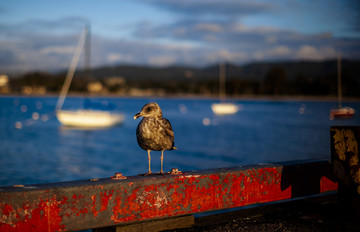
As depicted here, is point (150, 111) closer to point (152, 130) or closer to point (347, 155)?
point (152, 130)

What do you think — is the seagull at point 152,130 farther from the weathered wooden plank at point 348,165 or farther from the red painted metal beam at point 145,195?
the weathered wooden plank at point 348,165

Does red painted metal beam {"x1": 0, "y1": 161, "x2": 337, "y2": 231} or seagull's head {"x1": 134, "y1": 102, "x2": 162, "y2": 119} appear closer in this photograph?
red painted metal beam {"x1": 0, "y1": 161, "x2": 337, "y2": 231}

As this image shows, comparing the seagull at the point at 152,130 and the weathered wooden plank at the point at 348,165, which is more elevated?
the seagull at the point at 152,130

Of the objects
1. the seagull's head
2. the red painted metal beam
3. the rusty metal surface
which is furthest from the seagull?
the rusty metal surface

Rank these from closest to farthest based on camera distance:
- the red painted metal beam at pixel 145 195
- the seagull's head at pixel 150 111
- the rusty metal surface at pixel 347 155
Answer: the red painted metal beam at pixel 145 195 → the rusty metal surface at pixel 347 155 → the seagull's head at pixel 150 111

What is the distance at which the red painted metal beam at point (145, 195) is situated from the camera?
3.45 meters

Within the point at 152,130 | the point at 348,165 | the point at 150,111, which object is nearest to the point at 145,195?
the point at 152,130

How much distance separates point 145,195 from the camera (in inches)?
159

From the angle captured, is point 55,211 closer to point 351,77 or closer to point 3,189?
point 3,189

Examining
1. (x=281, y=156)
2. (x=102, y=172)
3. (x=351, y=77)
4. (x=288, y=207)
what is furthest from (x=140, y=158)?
(x=351, y=77)

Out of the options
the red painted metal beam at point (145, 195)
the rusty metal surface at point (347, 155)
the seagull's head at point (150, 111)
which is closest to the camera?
the red painted metal beam at point (145, 195)

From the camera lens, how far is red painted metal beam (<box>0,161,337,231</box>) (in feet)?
11.3

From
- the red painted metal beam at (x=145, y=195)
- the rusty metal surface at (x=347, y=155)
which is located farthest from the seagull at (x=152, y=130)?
the rusty metal surface at (x=347, y=155)

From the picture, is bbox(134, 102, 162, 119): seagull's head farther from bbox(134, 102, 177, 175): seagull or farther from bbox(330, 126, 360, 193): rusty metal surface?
bbox(330, 126, 360, 193): rusty metal surface
